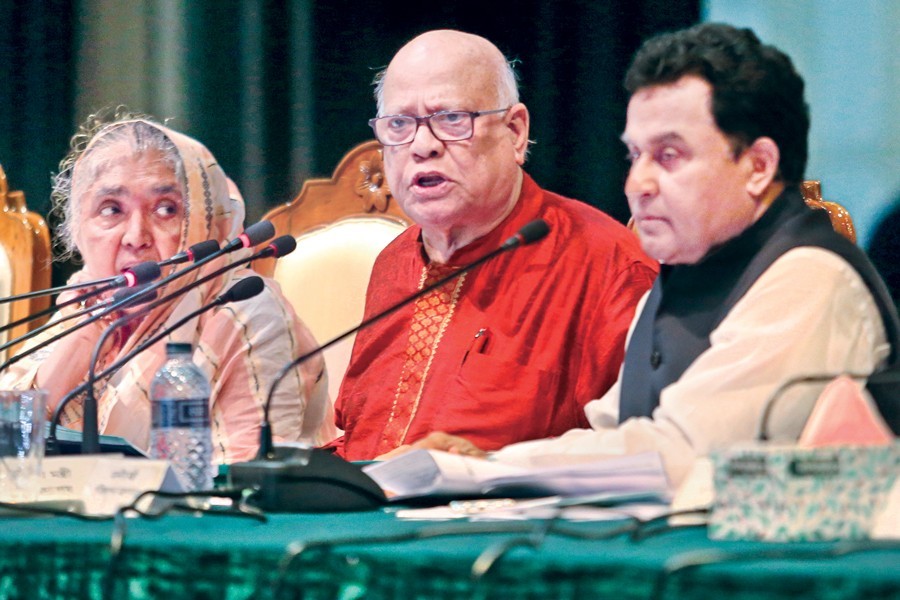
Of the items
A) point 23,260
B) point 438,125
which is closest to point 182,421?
point 438,125

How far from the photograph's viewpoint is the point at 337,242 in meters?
3.15

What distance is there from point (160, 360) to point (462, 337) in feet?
2.31

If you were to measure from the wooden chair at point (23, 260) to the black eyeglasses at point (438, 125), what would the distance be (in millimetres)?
1396

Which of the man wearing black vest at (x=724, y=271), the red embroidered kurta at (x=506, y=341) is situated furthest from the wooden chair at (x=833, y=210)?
the man wearing black vest at (x=724, y=271)

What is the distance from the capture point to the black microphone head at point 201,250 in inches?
79.9

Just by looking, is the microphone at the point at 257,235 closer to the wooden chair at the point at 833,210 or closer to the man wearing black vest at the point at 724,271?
the man wearing black vest at the point at 724,271

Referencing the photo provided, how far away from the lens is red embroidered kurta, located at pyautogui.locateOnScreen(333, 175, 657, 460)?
7.71ft

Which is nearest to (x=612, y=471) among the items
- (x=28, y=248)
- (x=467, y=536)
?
(x=467, y=536)

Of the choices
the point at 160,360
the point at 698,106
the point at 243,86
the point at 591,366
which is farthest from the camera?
the point at 243,86

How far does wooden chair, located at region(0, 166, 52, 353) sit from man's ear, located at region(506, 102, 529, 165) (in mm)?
1540

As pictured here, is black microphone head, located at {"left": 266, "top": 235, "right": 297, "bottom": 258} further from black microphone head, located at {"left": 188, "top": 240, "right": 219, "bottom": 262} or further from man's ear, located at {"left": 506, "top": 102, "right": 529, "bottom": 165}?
man's ear, located at {"left": 506, "top": 102, "right": 529, "bottom": 165}

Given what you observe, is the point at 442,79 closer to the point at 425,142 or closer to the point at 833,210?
the point at 425,142

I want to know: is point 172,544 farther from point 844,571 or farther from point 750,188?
point 750,188

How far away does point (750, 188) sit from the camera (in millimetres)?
1636
